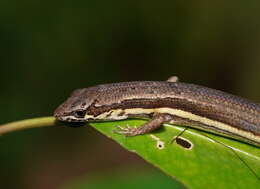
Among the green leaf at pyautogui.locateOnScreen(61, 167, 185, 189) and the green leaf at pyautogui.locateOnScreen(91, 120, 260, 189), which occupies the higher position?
the green leaf at pyautogui.locateOnScreen(91, 120, 260, 189)

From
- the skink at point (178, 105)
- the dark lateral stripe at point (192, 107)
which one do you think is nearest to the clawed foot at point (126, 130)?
the skink at point (178, 105)

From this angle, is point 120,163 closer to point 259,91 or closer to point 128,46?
point 128,46

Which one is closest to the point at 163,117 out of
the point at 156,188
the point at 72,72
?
the point at 156,188

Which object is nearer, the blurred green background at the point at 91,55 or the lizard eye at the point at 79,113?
the lizard eye at the point at 79,113

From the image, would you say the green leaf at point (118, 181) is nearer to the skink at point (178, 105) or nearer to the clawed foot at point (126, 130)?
the clawed foot at point (126, 130)

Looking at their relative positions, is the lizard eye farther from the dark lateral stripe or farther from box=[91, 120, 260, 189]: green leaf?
the dark lateral stripe

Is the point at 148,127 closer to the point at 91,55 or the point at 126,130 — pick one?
the point at 126,130

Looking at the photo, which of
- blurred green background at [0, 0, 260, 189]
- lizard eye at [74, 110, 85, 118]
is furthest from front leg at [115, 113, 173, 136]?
blurred green background at [0, 0, 260, 189]
